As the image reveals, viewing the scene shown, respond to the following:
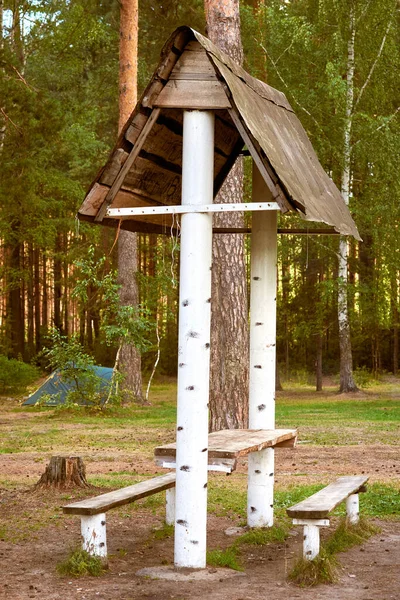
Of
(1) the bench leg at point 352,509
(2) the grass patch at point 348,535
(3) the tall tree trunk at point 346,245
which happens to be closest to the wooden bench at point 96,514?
(2) the grass patch at point 348,535

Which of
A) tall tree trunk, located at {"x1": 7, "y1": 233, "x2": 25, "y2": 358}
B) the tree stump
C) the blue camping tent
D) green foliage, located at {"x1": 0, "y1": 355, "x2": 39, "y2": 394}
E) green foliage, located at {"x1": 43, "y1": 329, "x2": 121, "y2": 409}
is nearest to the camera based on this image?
the tree stump

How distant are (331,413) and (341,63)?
35.4ft

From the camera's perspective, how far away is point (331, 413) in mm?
20359

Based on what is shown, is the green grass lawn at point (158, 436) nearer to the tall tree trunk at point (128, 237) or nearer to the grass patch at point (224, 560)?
the tall tree trunk at point (128, 237)

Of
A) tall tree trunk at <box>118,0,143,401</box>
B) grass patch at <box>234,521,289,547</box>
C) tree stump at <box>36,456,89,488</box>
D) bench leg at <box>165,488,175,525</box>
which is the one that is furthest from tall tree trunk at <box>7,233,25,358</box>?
grass patch at <box>234,521,289,547</box>

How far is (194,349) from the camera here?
20.7ft

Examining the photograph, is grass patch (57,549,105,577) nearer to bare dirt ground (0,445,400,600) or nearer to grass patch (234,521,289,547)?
bare dirt ground (0,445,400,600)

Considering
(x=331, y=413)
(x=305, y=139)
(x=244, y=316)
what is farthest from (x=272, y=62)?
(x=305, y=139)

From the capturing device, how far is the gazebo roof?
6219 millimetres

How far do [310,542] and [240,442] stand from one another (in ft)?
2.93

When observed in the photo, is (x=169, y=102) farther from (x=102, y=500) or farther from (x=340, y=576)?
(x=340, y=576)

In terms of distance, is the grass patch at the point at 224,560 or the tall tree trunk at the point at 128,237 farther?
the tall tree trunk at the point at 128,237

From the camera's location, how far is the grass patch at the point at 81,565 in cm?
634

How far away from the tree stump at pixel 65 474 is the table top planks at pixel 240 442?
8.20 feet
